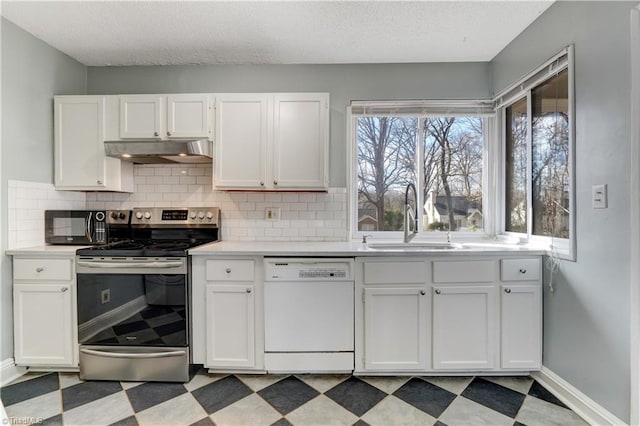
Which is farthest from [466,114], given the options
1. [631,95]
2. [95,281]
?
[95,281]

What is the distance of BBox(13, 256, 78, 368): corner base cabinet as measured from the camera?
2053 millimetres

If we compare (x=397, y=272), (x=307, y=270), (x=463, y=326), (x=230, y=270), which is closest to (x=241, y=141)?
(x=230, y=270)

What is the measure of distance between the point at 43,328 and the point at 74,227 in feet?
2.43

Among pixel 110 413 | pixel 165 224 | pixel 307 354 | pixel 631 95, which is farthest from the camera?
pixel 165 224

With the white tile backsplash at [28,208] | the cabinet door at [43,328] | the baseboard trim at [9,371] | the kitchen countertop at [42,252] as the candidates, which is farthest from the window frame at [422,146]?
the baseboard trim at [9,371]

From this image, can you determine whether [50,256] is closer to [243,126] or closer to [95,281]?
[95,281]

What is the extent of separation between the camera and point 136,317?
6.53ft

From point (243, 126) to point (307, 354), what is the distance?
5.83ft

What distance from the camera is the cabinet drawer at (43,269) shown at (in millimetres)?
2051

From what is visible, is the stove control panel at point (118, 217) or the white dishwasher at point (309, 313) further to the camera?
the stove control panel at point (118, 217)

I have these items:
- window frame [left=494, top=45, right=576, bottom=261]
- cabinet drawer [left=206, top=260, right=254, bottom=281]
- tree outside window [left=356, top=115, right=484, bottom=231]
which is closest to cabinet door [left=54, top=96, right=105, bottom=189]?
cabinet drawer [left=206, top=260, right=254, bottom=281]

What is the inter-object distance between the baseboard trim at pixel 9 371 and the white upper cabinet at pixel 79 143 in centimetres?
129

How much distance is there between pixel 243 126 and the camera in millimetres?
2357

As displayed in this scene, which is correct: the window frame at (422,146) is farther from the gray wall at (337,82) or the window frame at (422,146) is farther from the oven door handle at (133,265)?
the oven door handle at (133,265)
